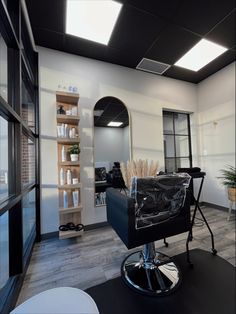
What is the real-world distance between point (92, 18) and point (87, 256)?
295 cm

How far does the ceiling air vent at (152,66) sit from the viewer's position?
2951mm

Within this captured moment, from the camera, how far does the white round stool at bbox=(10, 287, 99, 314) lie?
63cm

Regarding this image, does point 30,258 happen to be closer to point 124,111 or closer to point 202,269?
point 202,269

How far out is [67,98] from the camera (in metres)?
2.40

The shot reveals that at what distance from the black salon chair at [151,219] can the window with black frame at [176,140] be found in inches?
82.2

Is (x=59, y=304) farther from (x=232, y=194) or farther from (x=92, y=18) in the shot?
(x=232, y=194)

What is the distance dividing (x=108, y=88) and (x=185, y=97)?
1.92 m

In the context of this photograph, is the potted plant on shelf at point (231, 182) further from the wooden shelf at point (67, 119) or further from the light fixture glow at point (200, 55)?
the wooden shelf at point (67, 119)

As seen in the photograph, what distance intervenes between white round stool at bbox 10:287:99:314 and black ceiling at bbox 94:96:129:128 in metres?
2.37

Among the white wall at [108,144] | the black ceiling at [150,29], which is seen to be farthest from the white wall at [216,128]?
the white wall at [108,144]

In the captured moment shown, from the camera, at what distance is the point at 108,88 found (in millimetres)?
2879

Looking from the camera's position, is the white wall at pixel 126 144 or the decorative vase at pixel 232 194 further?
the white wall at pixel 126 144

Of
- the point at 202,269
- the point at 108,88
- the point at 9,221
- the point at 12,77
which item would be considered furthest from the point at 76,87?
the point at 202,269

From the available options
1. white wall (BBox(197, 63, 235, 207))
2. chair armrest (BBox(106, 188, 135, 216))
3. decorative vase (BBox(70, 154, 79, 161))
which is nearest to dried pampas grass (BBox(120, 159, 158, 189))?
chair armrest (BBox(106, 188, 135, 216))
